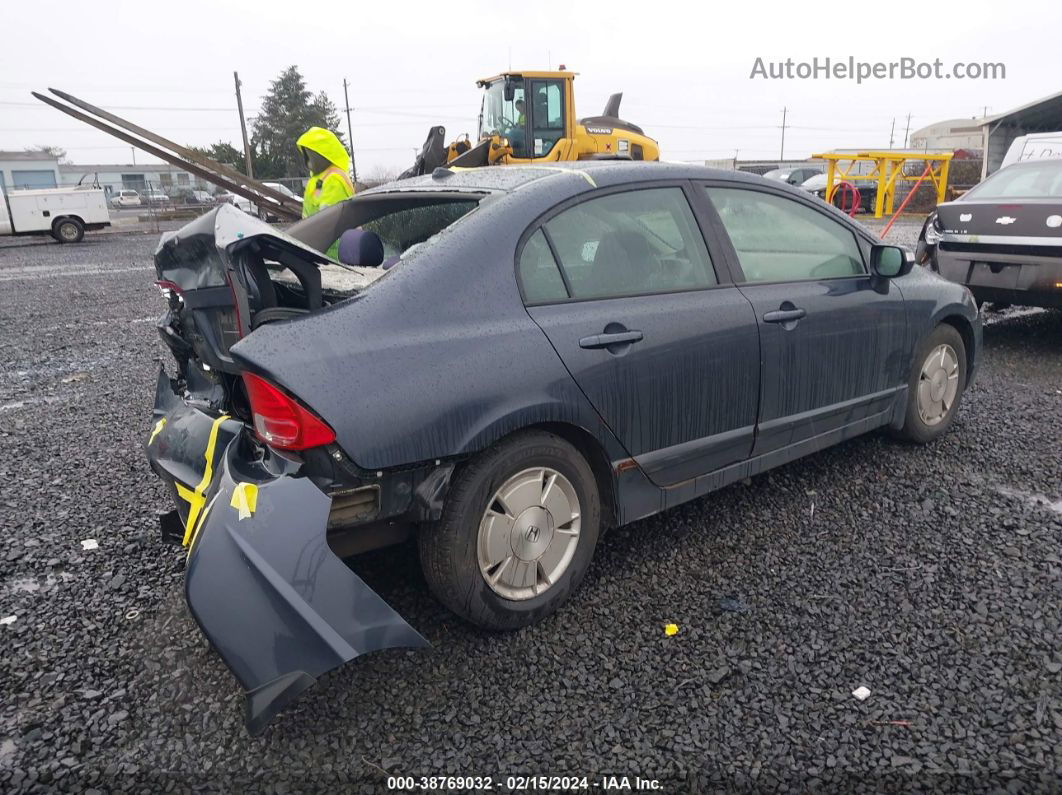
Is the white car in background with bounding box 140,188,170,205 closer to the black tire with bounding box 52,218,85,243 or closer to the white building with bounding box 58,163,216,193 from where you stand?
the black tire with bounding box 52,218,85,243

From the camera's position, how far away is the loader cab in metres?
13.4

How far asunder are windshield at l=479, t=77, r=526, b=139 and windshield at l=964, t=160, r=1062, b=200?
831cm

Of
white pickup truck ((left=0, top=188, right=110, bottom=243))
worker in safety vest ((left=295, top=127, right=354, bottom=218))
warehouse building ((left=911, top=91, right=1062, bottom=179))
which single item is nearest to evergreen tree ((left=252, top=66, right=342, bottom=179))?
white pickup truck ((left=0, top=188, right=110, bottom=243))

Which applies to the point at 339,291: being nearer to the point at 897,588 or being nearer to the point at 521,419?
the point at 521,419

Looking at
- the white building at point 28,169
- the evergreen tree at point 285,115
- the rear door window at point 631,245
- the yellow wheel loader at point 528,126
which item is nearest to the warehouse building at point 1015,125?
the yellow wheel loader at point 528,126

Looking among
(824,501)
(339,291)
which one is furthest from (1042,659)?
(339,291)

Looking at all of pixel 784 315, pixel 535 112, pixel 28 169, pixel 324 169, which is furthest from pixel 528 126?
pixel 28 169

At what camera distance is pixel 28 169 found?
5784 centimetres

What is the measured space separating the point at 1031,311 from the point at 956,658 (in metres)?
7.41

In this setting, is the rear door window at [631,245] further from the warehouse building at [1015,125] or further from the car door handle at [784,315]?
the warehouse building at [1015,125]

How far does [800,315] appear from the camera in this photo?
3309 mm

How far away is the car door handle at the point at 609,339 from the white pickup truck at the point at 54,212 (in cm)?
2320

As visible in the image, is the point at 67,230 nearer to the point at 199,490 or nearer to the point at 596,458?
the point at 199,490

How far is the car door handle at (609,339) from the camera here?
8.77 feet
